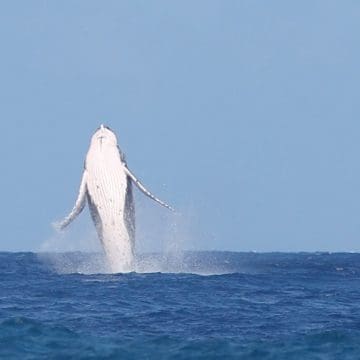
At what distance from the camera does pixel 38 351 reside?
20.6 m

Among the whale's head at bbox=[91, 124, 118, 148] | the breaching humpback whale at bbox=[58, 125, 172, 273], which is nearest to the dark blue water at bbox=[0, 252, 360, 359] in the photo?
the breaching humpback whale at bbox=[58, 125, 172, 273]

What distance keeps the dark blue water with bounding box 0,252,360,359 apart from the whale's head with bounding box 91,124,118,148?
4220 millimetres

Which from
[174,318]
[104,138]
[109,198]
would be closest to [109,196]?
[109,198]

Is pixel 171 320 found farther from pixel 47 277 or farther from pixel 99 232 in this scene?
pixel 47 277

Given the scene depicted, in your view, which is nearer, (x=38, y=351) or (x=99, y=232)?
(x=38, y=351)

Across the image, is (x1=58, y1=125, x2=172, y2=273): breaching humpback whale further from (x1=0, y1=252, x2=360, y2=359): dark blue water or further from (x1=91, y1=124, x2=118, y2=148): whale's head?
(x1=0, y1=252, x2=360, y2=359): dark blue water

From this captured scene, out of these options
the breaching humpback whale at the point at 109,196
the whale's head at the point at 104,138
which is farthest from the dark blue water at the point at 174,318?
the whale's head at the point at 104,138

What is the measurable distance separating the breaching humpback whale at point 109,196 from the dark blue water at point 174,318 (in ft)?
3.52

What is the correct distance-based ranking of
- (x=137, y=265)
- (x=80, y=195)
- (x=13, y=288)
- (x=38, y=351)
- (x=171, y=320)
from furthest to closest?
(x=137, y=265) < (x=80, y=195) < (x=13, y=288) < (x=171, y=320) < (x=38, y=351)

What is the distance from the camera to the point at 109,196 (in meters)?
33.6

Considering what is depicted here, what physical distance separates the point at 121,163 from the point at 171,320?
10556 millimetres

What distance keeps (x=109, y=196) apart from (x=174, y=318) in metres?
9.22

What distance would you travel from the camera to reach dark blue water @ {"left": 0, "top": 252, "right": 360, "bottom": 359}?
69.3ft

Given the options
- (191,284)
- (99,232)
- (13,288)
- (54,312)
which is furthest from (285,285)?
(54,312)
